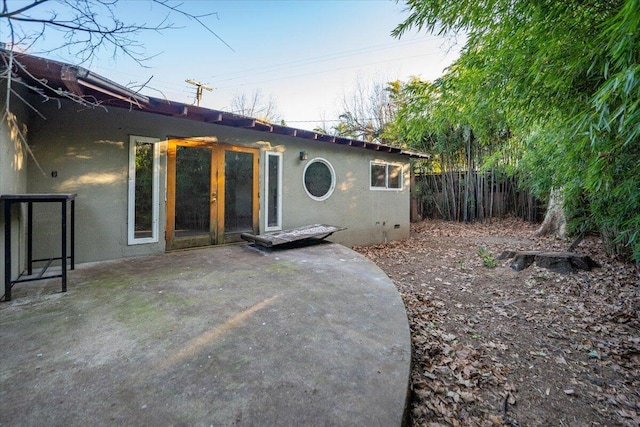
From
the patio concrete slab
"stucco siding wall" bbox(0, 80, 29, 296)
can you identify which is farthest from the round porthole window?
"stucco siding wall" bbox(0, 80, 29, 296)

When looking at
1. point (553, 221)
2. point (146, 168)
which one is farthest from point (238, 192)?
point (553, 221)

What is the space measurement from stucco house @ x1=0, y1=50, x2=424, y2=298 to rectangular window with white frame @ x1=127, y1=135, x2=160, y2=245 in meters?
0.01

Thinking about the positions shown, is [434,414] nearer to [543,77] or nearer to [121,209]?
[543,77]

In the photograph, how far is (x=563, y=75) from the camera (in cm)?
177

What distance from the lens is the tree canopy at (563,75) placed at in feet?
4.38

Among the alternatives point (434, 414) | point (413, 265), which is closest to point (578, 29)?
point (434, 414)

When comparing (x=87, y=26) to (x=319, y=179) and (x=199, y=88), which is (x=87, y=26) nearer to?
(x=319, y=179)

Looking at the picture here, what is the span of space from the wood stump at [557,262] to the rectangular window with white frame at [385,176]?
358 cm

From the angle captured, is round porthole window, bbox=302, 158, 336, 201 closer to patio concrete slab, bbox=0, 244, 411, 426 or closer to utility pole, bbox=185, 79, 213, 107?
patio concrete slab, bbox=0, 244, 411, 426

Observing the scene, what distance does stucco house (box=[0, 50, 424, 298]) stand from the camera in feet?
9.66

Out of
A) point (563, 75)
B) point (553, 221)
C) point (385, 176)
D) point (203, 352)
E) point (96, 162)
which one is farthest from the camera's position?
point (385, 176)

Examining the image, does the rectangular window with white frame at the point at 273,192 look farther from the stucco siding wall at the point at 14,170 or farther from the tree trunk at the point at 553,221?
the tree trunk at the point at 553,221

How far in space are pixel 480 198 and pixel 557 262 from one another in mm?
6030

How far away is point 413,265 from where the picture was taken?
17.6 feet
